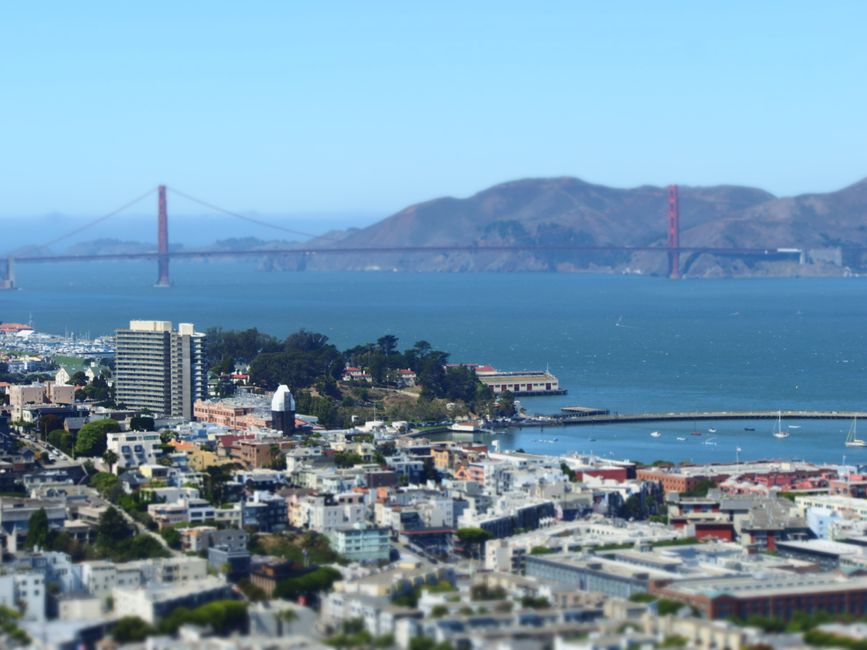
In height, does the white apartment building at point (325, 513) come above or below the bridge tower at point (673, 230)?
below

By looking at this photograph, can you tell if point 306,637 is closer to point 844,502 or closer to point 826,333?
point 844,502

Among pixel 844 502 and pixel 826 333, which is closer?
pixel 844 502

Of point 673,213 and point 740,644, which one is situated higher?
point 673,213

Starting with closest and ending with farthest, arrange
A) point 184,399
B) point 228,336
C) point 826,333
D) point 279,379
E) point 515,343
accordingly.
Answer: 1. point 184,399
2. point 279,379
3. point 228,336
4. point 515,343
5. point 826,333

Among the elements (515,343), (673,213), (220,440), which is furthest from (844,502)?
(673,213)

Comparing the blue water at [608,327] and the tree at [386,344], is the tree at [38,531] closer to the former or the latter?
the blue water at [608,327]

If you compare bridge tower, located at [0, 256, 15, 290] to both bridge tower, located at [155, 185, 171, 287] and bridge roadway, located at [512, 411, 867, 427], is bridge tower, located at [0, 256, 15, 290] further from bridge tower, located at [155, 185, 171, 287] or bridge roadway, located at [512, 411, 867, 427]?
bridge roadway, located at [512, 411, 867, 427]

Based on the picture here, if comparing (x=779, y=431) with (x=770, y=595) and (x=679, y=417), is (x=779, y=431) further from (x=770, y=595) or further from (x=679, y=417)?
(x=770, y=595)

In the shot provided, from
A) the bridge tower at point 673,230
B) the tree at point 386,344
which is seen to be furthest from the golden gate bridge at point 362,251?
the tree at point 386,344
